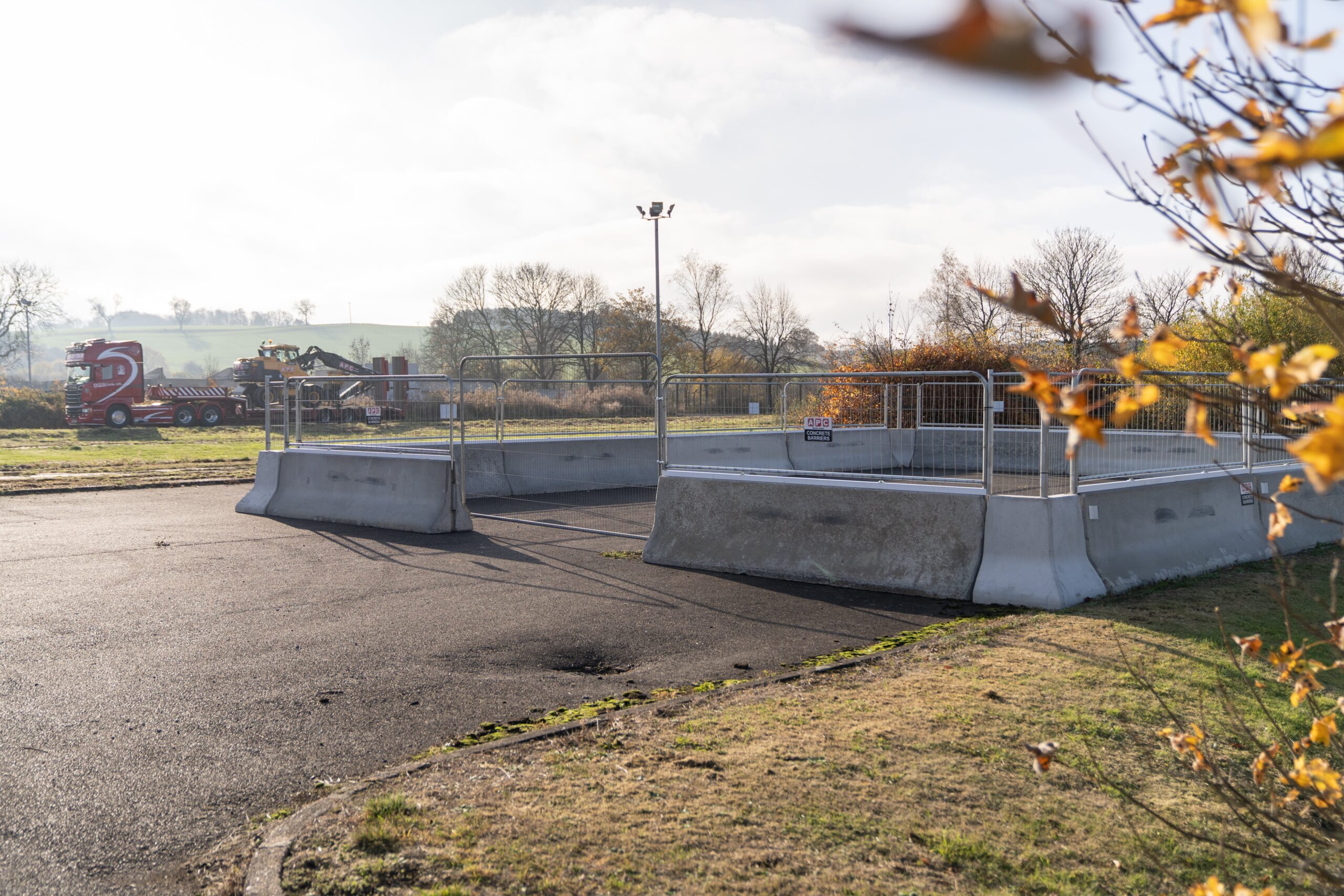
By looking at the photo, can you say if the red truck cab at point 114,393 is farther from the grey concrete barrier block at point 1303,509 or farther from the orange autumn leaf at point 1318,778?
the orange autumn leaf at point 1318,778

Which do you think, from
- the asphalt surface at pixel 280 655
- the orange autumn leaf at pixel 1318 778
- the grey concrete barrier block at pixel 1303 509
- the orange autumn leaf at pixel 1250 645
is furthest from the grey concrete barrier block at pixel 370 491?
the orange autumn leaf at pixel 1318 778

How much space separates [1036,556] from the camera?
7863 millimetres

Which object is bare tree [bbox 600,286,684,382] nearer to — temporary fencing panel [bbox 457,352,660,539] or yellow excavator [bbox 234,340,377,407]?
yellow excavator [bbox 234,340,377,407]

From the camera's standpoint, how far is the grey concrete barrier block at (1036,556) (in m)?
7.74

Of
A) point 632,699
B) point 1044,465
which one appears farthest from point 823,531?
point 632,699

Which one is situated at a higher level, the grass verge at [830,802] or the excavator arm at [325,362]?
the excavator arm at [325,362]

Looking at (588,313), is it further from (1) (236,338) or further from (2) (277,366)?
(1) (236,338)

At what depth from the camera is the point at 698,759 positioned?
446cm

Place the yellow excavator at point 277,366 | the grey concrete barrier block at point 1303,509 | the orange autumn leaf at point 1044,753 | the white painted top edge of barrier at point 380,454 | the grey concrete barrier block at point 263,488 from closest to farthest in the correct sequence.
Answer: the orange autumn leaf at point 1044,753
the grey concrete barrier block at point 1303,509
the white painted top edge of barrier at point 380,454
the grey concrete barrier block at point 263,488
the yellow excavator at point 277,366

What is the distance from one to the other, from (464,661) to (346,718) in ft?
4.02

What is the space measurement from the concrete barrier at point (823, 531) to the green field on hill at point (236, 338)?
159 metres

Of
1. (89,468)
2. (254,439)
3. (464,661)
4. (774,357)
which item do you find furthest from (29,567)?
(774,357)

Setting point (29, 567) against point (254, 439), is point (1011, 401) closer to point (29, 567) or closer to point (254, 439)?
point (29, 567)

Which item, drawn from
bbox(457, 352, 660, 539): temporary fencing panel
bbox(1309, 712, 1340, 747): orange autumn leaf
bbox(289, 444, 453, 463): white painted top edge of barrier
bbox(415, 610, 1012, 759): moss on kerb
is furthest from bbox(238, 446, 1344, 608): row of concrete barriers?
bbox(1309, 712, 1340, 747): orange autumn leaf
